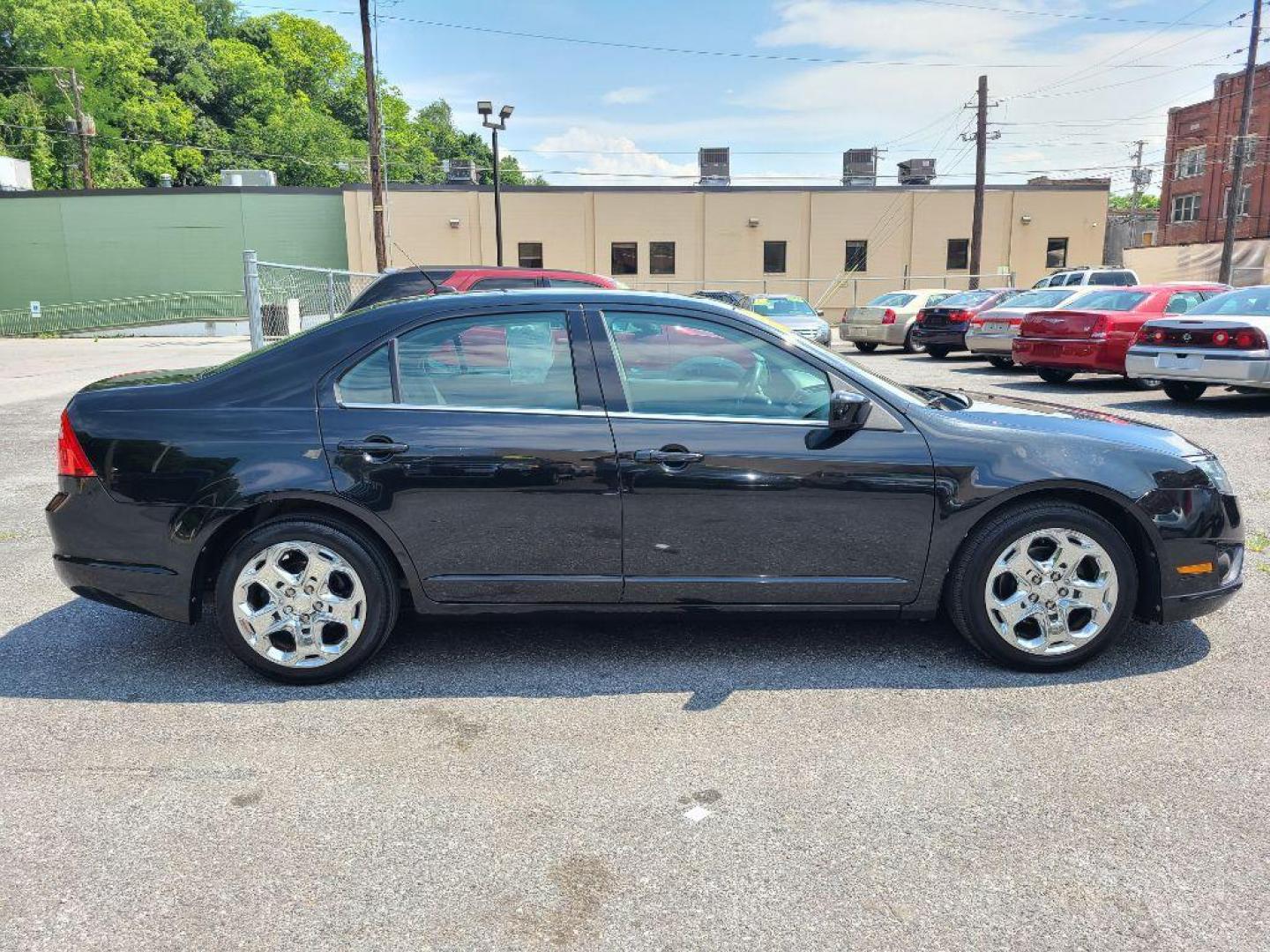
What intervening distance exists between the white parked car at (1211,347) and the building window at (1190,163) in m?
49.2

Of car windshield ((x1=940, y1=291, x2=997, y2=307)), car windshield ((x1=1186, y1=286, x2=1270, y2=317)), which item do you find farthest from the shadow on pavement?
car windshield ((x1=940, y1=291, x2=997, y2=307))

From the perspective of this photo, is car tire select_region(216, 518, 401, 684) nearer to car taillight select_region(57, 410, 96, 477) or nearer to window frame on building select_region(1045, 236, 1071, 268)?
car taillight select_region(57, 410, 96, 477)

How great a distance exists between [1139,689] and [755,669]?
1503 millimetres

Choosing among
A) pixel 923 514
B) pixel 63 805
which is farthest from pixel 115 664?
pixel 923 514

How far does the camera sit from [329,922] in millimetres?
2408

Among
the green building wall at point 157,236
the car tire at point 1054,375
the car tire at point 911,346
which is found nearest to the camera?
the car tire at point 1054,375

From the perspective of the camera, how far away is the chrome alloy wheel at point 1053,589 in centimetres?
387

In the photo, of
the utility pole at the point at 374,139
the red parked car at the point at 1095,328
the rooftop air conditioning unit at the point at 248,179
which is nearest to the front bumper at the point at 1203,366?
the red parked car at the point at 1095,328

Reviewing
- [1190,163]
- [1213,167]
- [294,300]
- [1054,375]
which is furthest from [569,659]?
[1190,163]

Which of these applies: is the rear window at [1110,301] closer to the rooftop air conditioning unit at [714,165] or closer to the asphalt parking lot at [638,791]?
the asphalt parking lot at [638,791]

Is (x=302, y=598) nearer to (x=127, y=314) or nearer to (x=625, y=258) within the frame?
(x=625, y=258)

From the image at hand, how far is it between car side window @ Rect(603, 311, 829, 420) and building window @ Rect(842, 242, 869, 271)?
39.1 metres

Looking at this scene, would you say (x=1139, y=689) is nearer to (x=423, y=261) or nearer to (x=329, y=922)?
(x=329, y=922)

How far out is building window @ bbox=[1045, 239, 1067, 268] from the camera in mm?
41656
